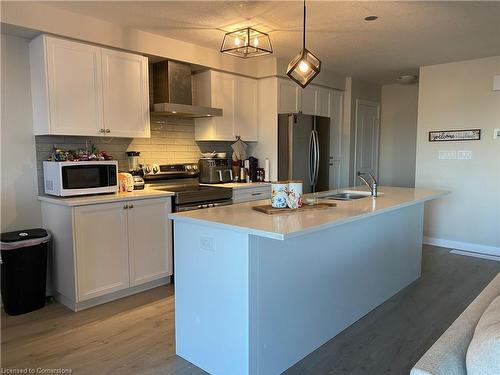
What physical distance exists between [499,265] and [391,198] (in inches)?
82.8

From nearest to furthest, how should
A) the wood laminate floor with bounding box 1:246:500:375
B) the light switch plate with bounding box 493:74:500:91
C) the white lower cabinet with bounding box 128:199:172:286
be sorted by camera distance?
1. the wood laminate floor with bounding box 1:246:500:375
2. the white lower cabinet with bounding box 128:199:172:286
3. the light switch plate with bounding box 493:74:500:91

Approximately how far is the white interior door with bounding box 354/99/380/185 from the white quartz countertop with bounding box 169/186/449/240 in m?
3.30

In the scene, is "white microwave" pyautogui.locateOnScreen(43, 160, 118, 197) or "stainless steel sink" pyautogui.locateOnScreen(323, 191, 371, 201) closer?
"white microwave" pyautogui.locateOnScreen(43, 160, 118, 197)

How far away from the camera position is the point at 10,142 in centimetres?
313

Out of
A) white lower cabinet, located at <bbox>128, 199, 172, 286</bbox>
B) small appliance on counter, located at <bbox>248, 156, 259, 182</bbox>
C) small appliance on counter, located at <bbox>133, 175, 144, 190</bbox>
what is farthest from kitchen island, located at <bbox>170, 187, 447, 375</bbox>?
small appliance on counter, located at <bbox>248, 156, 259, 182</bbox>

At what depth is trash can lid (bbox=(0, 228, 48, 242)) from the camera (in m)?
2.89

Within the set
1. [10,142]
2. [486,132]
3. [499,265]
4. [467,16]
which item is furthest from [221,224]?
[486,132]

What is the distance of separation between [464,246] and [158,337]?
4.10 m

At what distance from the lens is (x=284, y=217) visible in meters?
2.19

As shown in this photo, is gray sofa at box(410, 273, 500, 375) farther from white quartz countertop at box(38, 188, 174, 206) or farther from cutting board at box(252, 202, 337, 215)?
white quartz countertop at box(38, 188, 174, 206)

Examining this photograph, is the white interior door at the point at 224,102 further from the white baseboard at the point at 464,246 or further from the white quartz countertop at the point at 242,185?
the white baseboard at the point at 464,246

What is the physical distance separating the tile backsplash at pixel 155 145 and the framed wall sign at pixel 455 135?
273cm

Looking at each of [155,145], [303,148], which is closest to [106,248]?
[155,145]

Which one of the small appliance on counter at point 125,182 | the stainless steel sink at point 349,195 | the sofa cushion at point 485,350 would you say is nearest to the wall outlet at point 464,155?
the stainless steel sink at point 349,195
